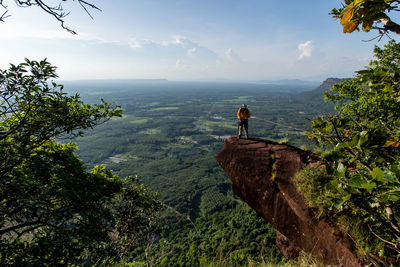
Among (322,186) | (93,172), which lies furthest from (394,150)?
(93,172)

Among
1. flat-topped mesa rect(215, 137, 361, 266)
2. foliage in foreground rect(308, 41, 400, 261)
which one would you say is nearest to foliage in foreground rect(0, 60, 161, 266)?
foliage in foreground rect(308, 41, 400, 261)

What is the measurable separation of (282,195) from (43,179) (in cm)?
799

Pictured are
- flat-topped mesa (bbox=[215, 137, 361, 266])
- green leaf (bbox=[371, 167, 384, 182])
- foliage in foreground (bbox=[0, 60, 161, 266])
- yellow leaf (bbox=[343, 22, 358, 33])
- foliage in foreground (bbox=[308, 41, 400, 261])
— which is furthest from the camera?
flat-topped mesa (bbox=[215, 137, 361, 266])

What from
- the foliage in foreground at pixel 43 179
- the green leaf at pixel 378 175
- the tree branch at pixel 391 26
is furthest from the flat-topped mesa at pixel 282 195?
the foliage in foreground at pixel 43 179

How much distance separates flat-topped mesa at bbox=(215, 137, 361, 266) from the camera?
16.7 feet

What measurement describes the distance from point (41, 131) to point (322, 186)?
863cm

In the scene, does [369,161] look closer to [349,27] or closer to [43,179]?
[349,27]

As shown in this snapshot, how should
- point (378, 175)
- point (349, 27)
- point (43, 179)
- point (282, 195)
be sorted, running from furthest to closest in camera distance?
point (282, 195), point (43, 179), point (349, 27), point (378, 175)

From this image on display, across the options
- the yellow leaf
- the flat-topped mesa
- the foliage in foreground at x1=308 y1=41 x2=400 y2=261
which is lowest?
the flat-topped mesa

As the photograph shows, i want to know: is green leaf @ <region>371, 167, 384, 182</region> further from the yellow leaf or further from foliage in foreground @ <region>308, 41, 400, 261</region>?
the yellow leaf

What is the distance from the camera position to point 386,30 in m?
1.94

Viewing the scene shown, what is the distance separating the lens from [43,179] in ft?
16.5

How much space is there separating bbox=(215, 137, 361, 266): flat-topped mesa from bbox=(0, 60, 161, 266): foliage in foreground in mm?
5829

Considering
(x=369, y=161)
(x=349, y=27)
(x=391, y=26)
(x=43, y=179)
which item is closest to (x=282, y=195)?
(x=369, y=161)
